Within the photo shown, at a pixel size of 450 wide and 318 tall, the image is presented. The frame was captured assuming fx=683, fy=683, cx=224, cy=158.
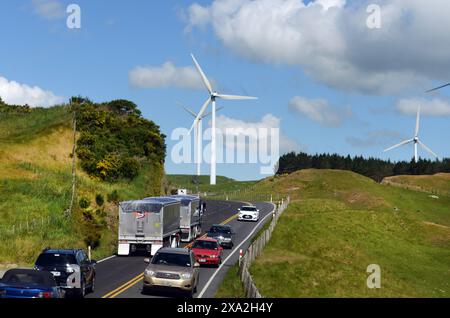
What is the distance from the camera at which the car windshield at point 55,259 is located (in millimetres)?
24859

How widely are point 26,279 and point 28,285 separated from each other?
1.39 ft

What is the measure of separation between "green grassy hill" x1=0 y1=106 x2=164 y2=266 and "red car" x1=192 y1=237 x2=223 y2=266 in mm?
7986

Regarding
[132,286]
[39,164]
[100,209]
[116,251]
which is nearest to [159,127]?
[39,164]

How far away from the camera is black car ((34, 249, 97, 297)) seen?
80.6ft

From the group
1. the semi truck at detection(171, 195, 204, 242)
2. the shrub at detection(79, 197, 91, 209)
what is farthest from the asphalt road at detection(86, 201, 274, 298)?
the shrub at detection(79, 197, 91, 209)

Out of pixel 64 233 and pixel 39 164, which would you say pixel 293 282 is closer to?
pixel 64 233

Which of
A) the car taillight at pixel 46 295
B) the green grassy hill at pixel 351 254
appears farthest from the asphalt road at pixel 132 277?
the car taillight at pixel 46 295

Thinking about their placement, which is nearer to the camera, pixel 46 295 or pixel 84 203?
pixel 46 295

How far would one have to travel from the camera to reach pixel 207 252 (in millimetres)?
39344

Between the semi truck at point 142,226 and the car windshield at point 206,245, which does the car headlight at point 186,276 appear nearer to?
the car windshield at point 206,245

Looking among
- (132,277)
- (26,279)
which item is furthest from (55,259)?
(132,277)

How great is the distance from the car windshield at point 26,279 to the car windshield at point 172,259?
25.5 feet

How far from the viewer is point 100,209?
5844 cm

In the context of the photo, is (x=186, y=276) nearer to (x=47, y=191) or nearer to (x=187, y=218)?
(x=187, y=218)
